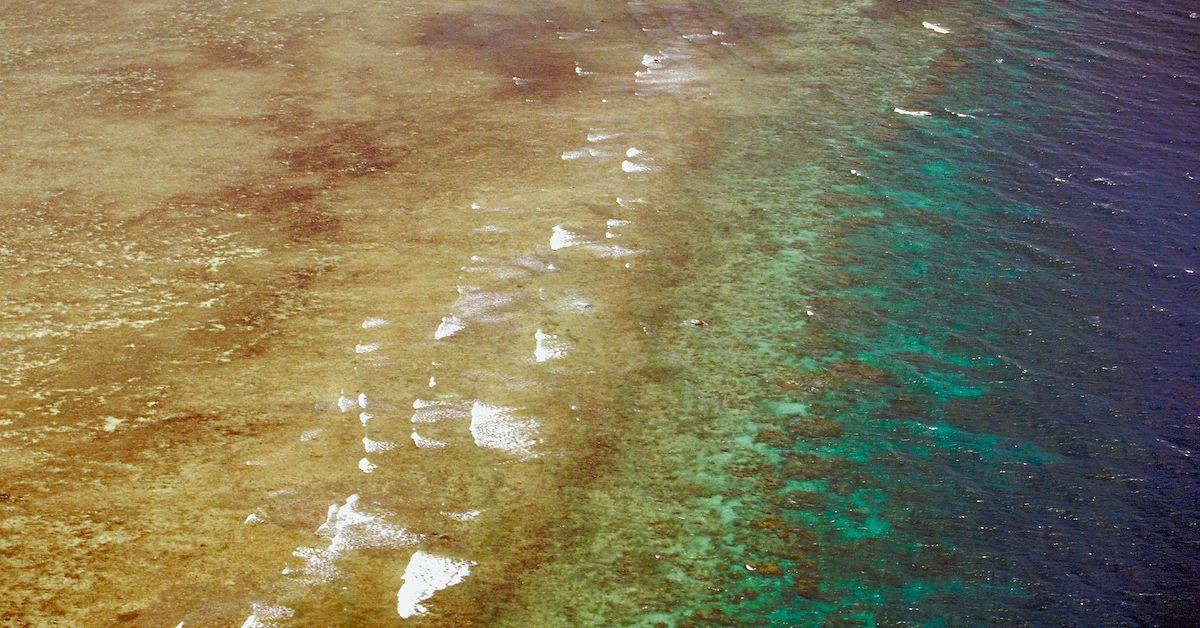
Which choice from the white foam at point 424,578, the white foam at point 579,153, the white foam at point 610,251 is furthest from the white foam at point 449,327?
the white foam at point 579,153

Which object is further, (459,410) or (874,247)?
(874,247)

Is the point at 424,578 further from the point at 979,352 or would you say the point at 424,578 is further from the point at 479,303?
the point at 979,352

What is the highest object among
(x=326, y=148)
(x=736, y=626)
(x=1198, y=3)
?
(x=1198, y=3)

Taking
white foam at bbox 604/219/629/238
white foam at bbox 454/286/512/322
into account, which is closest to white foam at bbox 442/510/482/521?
white foam at bbox 454/286/512/322

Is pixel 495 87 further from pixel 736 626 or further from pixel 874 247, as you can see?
pixel 736 626

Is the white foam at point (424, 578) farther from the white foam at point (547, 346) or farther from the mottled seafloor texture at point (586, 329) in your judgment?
the white foam at point (547, 346)

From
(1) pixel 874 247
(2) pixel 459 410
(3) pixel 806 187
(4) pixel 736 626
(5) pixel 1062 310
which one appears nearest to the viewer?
(4) pixel 736 626

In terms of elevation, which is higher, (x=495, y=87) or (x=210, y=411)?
(x=495, y=87)

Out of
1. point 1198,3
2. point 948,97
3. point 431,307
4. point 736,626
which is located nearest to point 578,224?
point 431,307

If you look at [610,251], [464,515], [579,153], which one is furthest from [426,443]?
[579,153]
